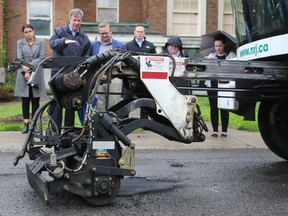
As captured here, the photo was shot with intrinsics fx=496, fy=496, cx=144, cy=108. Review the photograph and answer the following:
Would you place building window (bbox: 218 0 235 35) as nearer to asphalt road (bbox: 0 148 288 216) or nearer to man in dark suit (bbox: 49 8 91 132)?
man in dark suit (bbox: 49 8 91 132)

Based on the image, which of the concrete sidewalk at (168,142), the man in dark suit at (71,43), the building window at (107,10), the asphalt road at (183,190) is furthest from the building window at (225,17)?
the asphalt road at (183,190)

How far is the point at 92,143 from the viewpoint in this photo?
4.66 meters

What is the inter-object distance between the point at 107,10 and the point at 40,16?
3103 millimetres

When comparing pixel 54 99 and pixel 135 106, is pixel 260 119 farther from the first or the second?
pixel 54 99

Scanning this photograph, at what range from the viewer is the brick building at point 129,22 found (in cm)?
1956


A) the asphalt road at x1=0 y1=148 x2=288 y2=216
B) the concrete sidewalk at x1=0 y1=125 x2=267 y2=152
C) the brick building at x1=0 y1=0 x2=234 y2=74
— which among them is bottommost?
the asphalt road at x1=0 y1=148 x2=288 y2=216

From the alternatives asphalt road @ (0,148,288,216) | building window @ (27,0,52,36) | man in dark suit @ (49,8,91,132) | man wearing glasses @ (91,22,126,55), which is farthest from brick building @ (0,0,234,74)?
asphalt road @ (0,148,288,216)

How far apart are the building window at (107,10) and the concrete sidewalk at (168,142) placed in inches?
489

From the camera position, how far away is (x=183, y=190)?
5.59 meters

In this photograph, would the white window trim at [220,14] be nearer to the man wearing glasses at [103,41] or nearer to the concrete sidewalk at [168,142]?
the concrete sidewalk at [168,142]

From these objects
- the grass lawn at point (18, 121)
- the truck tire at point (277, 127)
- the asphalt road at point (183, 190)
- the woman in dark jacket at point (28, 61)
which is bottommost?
the asphalt road at point (183, 190)

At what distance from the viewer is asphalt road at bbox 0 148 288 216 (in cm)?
478

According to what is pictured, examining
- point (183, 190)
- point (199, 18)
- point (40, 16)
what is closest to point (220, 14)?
point (199, 18)

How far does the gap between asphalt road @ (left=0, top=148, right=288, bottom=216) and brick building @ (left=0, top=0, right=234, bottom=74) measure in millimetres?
12322
